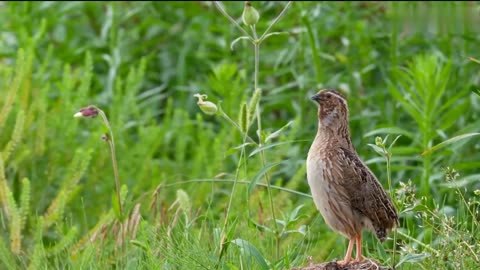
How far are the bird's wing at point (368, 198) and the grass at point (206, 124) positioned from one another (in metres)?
0.15

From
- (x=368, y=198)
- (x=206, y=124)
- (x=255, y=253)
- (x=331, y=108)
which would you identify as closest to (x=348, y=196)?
(x=368, y=198)

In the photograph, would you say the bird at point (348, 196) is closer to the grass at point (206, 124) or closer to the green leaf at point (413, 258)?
the grass at point (206, 124)

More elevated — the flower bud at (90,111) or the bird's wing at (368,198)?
the flower bud at (90,111)

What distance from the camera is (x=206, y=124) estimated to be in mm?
9133

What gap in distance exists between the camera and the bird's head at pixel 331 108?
16.7ft

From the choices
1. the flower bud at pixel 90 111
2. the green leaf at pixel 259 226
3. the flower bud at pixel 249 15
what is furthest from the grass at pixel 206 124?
the flower bud at pixel 90 111

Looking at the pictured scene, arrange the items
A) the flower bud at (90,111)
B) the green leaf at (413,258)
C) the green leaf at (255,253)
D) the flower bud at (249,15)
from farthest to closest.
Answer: the flower bud at (90,111) < the flower bud at (249,15) < the green leaf at (255,253) < the green leaf at (413,258)

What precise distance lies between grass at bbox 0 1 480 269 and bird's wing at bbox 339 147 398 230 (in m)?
0.15

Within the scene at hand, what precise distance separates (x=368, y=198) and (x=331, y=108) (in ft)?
1.44

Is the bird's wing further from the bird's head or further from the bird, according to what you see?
the bird's head

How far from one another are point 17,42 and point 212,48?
1.59 m

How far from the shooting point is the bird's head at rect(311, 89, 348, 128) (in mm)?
5096

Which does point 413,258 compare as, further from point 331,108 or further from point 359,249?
point 331,108

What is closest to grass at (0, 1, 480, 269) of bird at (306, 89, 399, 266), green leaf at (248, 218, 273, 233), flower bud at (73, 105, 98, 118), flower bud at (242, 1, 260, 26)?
green leaf at (248, 218, 273, 233)
